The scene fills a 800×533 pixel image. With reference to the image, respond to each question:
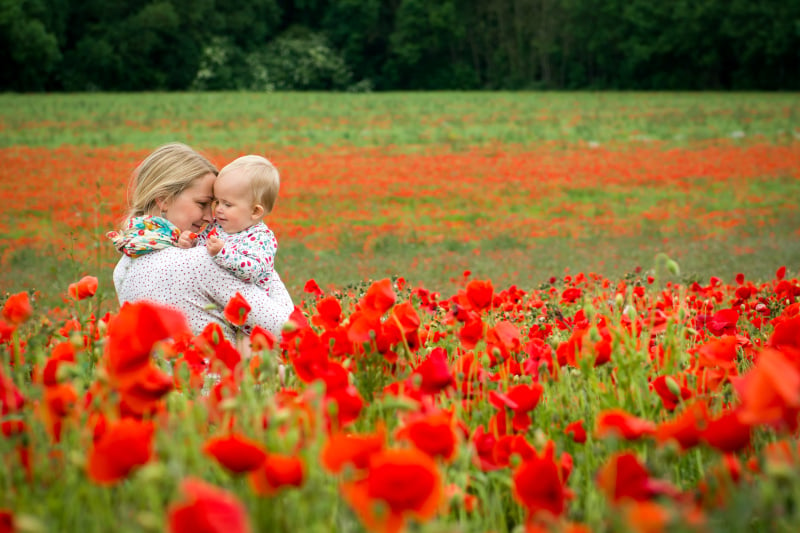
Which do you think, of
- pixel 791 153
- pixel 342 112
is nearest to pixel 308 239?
pixel 791 153

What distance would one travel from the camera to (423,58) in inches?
2322

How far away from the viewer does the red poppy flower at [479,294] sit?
80.4 inches

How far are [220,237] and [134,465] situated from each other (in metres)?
2.24

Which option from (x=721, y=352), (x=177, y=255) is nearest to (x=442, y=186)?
(x=177, y=255)

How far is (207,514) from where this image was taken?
0.89m

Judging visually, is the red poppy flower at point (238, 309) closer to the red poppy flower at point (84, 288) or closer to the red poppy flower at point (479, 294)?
the red poppy flower at point (84, 288)

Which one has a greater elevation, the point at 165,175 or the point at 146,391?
the point at 165,175

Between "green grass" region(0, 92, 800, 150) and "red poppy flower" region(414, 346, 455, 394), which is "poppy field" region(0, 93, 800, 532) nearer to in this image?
"red poppy flower" region(414, 346, 455, 394)

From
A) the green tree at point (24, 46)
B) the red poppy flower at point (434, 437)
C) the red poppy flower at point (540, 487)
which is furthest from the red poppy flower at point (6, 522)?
the green tree at point (24, 46)

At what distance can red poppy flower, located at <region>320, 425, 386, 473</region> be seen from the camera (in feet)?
3.38

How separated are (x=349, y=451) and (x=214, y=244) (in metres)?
2.14

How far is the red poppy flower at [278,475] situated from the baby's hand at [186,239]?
239 centimetres

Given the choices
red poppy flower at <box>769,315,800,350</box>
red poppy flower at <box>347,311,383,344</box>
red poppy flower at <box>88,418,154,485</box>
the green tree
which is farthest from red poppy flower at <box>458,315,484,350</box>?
the green tree

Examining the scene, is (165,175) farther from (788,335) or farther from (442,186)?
(442,186)
